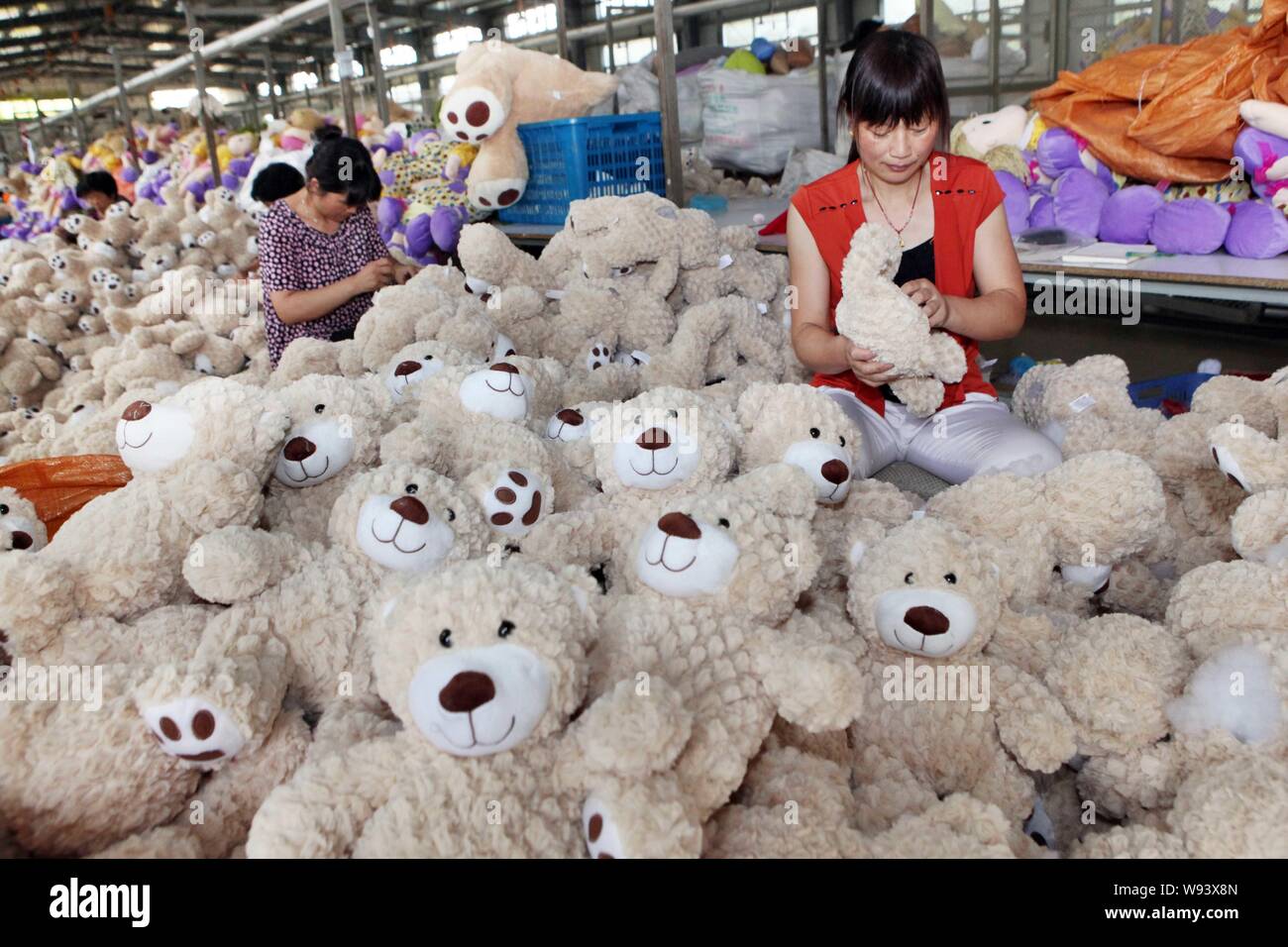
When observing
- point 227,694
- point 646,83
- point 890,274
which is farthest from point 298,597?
point 646,83

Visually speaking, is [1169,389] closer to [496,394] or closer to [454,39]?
[496,394]

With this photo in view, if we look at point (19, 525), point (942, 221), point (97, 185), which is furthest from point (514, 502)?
point (97, 185)

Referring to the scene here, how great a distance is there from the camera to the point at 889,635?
964mm

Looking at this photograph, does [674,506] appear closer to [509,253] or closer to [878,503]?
[878,503]

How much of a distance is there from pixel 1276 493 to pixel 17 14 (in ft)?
31.4

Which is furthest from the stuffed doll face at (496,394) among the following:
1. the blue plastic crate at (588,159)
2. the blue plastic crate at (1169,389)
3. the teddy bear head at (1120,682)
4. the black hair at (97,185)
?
the black hair at (97,185)

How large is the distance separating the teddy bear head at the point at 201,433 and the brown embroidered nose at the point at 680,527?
0.54m

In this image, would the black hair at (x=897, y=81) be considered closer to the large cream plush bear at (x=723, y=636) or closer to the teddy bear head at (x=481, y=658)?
the large cream plush bear at (x=723, y=636)

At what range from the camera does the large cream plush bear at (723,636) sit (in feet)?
2.68

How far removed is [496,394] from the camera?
4.70 feet

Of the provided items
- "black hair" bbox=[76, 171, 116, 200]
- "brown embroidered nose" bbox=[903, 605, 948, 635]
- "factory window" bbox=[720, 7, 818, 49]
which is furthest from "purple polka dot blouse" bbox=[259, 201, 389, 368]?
"factory window" bbox=[720, 7, 818, 49]

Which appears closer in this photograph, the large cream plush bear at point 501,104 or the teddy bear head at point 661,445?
the teddy bear head at point 661,445

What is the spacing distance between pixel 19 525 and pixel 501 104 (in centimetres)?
218

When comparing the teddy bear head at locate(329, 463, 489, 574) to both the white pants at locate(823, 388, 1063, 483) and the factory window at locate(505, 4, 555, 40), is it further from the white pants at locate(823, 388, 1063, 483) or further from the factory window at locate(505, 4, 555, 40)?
the factory window at locate(505, 4, 555, 40)
